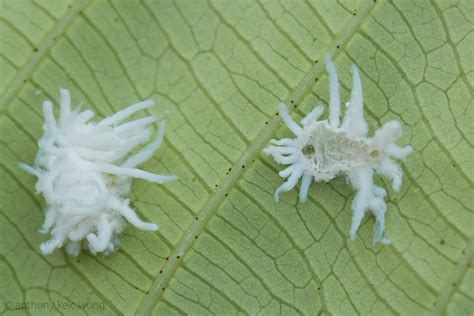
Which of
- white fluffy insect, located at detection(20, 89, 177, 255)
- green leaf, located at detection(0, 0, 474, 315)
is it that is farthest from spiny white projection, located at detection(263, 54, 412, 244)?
white fluffy insect, located at detection(20, 89, 177, 255)

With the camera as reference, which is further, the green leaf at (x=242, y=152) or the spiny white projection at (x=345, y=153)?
the green leaf at (x=242, y=152)

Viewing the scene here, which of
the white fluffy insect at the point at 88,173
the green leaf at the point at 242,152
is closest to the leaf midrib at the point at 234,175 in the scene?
the green leaf at the point at 242,152

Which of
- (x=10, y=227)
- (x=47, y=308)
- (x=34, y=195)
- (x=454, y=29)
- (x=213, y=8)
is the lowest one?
(x=47, y=308)

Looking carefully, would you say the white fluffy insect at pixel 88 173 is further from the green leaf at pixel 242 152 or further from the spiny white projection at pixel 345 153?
the spiny white projection at pixel 345 153

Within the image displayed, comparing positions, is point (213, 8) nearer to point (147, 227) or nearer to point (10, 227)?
point (147, 227)

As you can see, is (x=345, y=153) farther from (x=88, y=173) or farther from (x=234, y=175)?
(x=88, y=173)

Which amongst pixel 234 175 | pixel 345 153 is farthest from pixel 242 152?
pixel 345 153

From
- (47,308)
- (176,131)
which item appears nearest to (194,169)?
(176,131)
